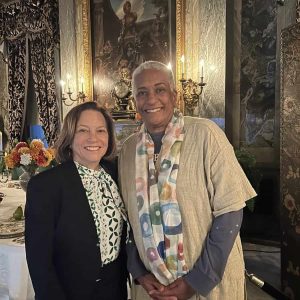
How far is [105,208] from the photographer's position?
54.0 inches

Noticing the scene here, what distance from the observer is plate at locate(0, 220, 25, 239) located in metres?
1.77

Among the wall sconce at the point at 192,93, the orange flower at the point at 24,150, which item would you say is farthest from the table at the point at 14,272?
the wall sconce at the point at 192,93

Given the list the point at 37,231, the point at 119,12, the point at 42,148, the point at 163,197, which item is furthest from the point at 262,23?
the point at 37,231

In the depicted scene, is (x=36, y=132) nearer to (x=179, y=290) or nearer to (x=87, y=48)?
(x=87, y=48)

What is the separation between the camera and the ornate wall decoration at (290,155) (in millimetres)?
2326

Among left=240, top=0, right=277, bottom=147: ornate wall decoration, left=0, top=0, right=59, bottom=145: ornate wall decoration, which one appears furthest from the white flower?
left=0, top=0, right=59, bottom=145: ornate wall decoration

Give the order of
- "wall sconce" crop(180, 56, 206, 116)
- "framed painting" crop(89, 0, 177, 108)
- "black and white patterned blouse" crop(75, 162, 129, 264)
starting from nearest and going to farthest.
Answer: "black and white patterned blouse" crop(75, 162, 129, 264)
"wall sconce" crop(180, 56, 206, 116)
"framed painting" crop(89, 0, 177, 108)

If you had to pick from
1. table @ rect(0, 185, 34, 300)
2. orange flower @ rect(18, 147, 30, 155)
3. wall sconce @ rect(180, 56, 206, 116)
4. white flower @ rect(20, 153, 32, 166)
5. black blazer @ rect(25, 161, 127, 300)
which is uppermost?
wall sconce @ rect(180, 56, 206, 116)

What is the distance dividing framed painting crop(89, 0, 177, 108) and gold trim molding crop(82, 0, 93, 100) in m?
0.05

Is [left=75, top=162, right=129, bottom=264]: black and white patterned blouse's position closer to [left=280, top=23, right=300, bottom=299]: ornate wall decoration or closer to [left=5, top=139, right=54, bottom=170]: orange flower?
[left=5, top=139, right=54, bottom=170]: orange flower

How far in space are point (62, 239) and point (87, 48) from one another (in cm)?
395

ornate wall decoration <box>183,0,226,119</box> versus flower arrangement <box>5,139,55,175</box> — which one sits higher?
ornate wall decoration <box>183,0,226,119</box>

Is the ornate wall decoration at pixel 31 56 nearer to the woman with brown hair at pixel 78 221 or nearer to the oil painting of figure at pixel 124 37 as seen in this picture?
the oil painting of figure at pixel 124 37

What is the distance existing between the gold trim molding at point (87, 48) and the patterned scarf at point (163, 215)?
3625 mm
